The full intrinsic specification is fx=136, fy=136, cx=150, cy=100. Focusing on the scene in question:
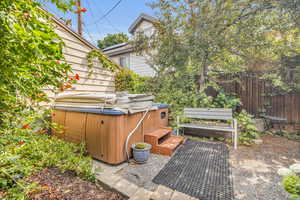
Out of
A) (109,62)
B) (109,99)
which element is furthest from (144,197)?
(109,62)

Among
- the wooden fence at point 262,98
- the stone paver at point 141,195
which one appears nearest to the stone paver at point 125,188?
the stone paver at point 141,195

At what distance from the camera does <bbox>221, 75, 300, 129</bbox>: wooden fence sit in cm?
402

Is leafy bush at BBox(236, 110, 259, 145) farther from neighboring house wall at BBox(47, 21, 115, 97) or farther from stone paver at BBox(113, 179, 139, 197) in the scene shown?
neighboring house wall at BBox(47, 21, 115, 97)

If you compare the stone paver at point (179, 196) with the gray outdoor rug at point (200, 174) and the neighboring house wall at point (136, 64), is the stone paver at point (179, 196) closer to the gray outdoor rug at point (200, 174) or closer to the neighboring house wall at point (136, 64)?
the gray outdoor rug at point (200, 174)

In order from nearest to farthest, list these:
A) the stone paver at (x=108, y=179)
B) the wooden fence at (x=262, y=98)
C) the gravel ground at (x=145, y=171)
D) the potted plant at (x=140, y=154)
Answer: the stone paver at (x=108, y=179) → the gravel ground at (x=145, y=171) → the potted plant at (x=140, y=154) → the wooden fence at (x=262, y=98)

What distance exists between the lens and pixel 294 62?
399 cm

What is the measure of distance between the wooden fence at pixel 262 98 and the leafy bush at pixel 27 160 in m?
4.60

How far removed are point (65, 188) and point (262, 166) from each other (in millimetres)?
2972

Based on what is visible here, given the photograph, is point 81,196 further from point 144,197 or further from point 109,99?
point 109,99

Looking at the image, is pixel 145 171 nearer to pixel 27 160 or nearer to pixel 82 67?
pixel 27 160

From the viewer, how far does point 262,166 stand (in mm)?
2340

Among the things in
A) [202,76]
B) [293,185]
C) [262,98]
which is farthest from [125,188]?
[262,98]

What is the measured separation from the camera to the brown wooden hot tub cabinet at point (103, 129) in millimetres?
2195

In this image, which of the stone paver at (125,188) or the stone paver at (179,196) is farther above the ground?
the stone paver at (125,188)
